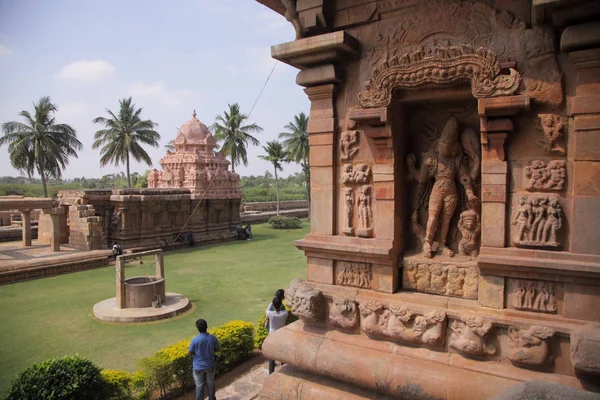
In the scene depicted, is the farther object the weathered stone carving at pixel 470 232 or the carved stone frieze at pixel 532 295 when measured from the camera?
the weathered stone carving at pixel 470 232

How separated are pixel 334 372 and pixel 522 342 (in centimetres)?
191

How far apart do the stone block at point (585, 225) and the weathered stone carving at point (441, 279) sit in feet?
3.17

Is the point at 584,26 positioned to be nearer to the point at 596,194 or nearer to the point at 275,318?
the point at 596,194

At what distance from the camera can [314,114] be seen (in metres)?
4.99

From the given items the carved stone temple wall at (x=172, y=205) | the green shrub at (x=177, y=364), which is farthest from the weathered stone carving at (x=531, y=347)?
the carved stone temple wall at (x=172, y=205)

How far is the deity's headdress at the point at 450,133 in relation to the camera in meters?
4.36

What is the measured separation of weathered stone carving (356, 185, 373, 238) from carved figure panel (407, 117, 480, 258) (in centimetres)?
62

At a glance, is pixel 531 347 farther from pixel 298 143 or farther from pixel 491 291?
pixel 298 143

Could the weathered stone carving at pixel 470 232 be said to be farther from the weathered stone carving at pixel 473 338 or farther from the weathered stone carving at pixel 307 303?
the weathered stone carving at pixel 307 303

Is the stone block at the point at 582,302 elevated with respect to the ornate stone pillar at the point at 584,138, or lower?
lower

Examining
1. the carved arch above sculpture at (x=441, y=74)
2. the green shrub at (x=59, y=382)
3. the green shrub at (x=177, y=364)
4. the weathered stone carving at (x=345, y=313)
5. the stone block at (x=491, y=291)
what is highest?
the carved arch above sculpture at (x=441, y=74)

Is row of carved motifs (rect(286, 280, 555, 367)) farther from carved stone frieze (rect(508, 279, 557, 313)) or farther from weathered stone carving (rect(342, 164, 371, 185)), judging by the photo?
weathered stone carving (rect(342, 164, 371, 185))

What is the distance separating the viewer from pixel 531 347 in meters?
3.65

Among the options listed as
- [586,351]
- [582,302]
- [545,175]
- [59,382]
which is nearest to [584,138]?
[545,175]
